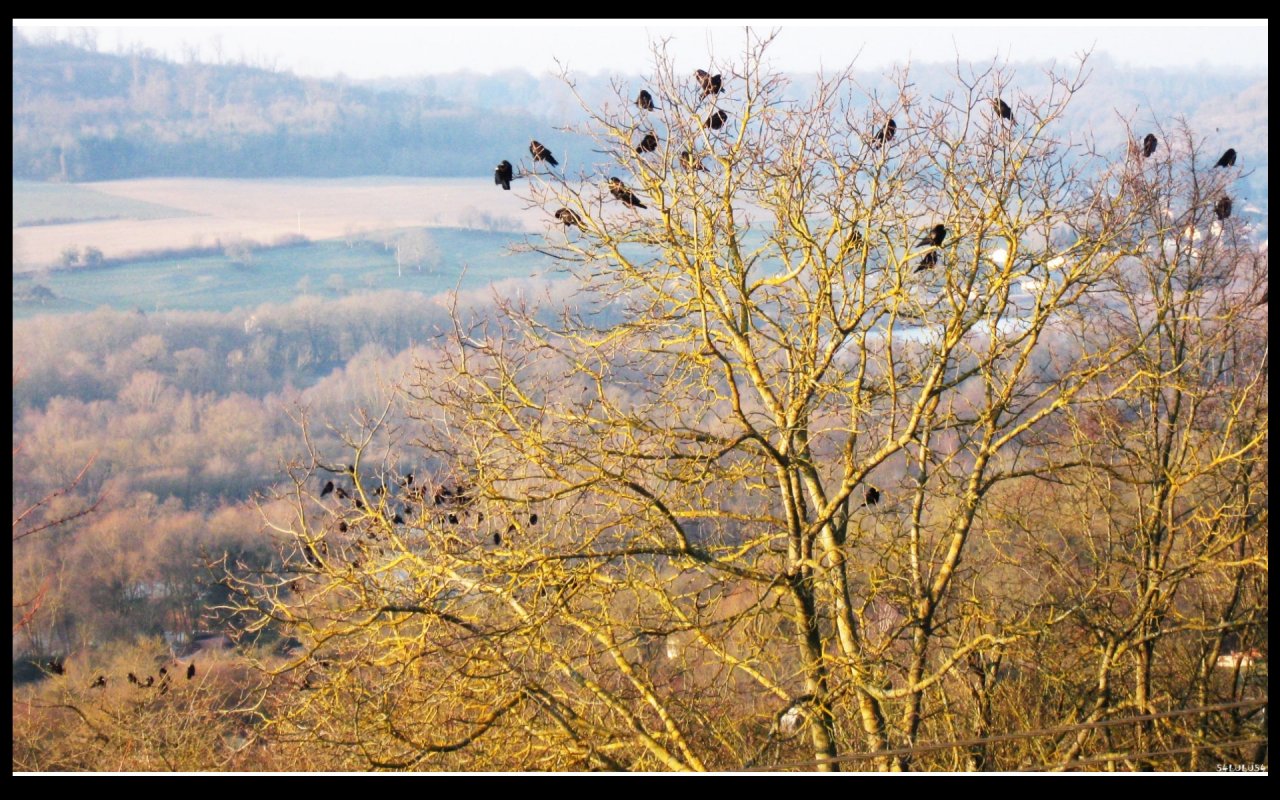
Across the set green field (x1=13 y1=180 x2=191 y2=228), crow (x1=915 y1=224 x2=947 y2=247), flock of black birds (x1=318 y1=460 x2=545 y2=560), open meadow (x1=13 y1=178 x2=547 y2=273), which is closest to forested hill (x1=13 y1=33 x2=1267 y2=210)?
open meadow (x1=13 y1=178 x2=547 y2=273)

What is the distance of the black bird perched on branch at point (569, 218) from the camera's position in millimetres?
7754

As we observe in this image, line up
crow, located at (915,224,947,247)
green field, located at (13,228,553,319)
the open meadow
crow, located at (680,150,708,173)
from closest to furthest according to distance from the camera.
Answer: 1. crow, located at (915,224,947,247)
2. crow, located at (680,150,708,173)
3. green field, located at (13,228,553,319)
4. the open meadow

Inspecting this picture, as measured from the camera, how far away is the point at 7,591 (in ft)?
22.2

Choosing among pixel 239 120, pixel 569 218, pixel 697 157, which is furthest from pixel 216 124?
pixel 697 157

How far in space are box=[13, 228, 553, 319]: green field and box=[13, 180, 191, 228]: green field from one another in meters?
3.47

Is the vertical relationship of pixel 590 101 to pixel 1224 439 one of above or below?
above

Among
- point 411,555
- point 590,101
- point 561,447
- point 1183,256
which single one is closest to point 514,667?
point 411,555

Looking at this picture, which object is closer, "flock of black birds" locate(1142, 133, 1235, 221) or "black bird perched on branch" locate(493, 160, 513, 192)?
"black bird perched on branch" locate(493, 160, 513, 192)

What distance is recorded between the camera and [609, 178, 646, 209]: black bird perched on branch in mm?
7270

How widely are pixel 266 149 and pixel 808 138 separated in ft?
185

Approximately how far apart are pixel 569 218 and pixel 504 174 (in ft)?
2.19

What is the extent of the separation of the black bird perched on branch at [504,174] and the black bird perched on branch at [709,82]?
138cm

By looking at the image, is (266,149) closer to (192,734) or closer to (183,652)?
(183,652)

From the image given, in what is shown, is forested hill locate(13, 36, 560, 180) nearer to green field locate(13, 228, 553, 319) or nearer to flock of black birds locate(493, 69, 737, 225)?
green field locate(13, 228, 553, 319)
